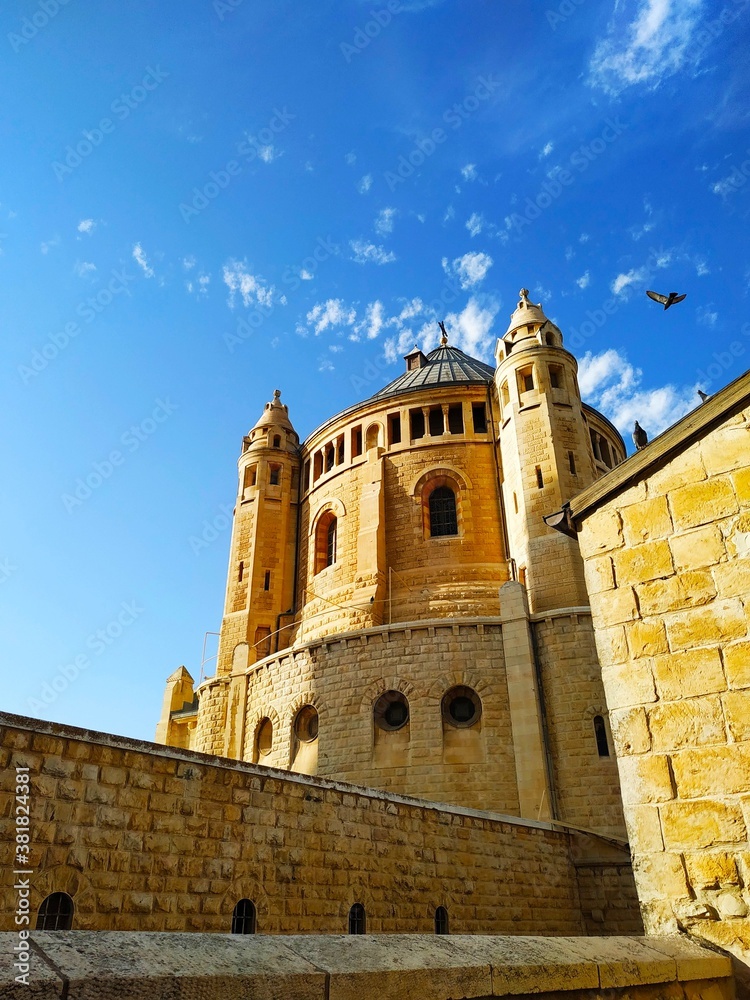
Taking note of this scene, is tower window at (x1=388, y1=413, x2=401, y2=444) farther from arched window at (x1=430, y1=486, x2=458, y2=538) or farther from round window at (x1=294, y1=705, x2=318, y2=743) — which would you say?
round window at (x1=294, y1=705, x2=318, y2=743)

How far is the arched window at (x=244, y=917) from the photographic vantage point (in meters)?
7.77

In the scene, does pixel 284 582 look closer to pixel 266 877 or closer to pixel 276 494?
pixel 276 494

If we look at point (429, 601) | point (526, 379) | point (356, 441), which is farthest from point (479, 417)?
point (429, 601)

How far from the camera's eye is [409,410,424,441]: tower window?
26.3 metres

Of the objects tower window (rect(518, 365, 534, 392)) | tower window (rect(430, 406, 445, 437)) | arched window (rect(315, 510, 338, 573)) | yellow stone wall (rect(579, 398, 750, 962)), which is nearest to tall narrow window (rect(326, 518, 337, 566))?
arched window (rect(315, 510, 338, 573))

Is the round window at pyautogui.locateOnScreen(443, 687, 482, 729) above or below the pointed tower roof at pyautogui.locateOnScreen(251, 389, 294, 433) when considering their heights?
below

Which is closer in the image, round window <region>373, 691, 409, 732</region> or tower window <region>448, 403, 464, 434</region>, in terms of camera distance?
round window <region>373, 691, 409, 732</region>

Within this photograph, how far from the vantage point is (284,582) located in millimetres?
27328

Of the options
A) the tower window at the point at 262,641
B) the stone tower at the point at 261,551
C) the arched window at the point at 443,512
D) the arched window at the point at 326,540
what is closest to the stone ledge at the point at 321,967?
the stone tower at the point at 261,551

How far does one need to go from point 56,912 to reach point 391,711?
12.9m

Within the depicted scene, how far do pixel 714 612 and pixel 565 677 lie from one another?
13.1 meters

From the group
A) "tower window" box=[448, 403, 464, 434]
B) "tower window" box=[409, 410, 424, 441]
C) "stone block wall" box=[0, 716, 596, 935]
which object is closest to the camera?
"stone block wall" box=[0, 716, 596, 935]

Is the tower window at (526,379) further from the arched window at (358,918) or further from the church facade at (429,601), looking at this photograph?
the arched window at (358,918)

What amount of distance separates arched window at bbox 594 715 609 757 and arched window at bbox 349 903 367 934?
8750mm
